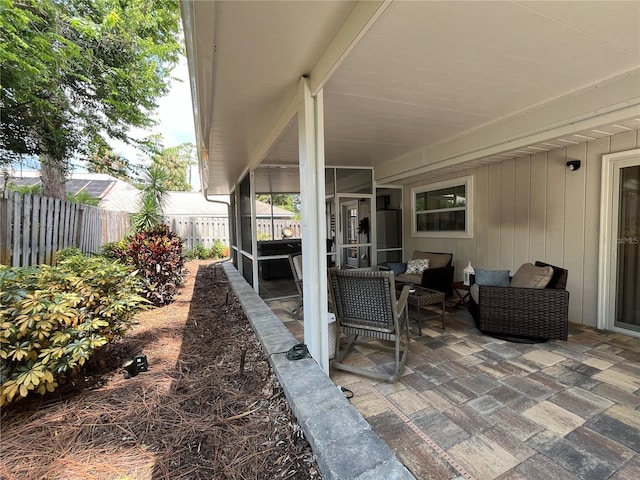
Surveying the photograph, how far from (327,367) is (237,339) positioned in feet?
4.53

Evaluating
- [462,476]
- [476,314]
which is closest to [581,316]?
[476,314]

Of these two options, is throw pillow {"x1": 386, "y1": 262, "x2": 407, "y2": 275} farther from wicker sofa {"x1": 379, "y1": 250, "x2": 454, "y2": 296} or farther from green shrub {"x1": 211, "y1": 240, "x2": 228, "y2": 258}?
green shrub {"x1": 211, "y1": 240, "x2": 228, "y2": 258}

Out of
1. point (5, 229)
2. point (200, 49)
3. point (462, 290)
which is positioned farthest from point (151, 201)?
point (462, 290)

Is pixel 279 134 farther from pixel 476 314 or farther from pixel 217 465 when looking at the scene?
pixel 476 314

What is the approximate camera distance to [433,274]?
4.71m

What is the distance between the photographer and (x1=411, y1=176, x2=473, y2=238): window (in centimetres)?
523

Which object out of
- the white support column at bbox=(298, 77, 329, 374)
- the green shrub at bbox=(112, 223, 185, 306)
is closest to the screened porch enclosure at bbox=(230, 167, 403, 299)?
the green shrub at bbox=(112, 223, 185, 306)

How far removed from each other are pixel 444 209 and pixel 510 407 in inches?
162

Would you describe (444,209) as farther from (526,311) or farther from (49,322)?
(49,322)

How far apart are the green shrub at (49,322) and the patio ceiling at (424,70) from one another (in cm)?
202

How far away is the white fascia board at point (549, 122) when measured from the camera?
269cm

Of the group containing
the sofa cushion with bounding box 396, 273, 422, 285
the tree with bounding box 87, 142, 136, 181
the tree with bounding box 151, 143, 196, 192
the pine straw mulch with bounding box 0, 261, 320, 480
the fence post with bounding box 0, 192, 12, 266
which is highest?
the tree with bounding box 151, 143, 196, 192

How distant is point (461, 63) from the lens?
2.33 meters

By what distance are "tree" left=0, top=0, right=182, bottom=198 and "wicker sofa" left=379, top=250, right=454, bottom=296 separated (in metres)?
6.46
